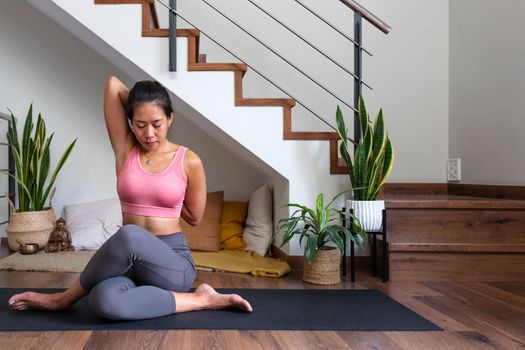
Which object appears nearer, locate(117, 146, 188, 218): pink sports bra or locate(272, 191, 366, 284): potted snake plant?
locate(117, 146, 188, 218): pink sports bra

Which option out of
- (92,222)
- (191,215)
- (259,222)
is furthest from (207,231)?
(191,215)

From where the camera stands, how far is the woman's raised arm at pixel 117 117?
5.92 ft

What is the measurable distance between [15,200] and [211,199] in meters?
1.43

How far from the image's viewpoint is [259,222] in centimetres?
327

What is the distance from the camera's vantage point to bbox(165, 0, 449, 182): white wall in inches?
141

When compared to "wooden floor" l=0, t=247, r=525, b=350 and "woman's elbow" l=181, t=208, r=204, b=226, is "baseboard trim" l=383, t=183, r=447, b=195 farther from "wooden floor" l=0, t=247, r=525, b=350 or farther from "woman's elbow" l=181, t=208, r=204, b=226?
"woman's elbow" l=181, t=208, r=204, b=226

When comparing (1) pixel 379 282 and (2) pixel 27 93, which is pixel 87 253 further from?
(1) pixel 379 282

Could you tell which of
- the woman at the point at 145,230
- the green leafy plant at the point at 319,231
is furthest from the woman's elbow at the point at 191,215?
Result: the green leafy plant at the point at 319,231

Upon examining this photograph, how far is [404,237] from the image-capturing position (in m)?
2.56

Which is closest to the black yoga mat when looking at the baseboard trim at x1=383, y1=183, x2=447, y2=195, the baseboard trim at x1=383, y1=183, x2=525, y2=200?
the baseboard trim at x1=383, y1=183, x2=525, y2=200

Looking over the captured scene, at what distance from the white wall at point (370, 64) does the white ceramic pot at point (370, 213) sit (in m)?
1.15

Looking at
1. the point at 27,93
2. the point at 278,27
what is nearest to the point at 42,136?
the point at 27,93

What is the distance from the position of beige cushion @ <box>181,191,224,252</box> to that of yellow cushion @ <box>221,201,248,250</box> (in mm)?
56

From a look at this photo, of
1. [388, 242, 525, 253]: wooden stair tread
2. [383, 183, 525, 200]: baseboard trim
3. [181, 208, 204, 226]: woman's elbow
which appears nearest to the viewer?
[181, 208, 204, 226]: woman's elbow
